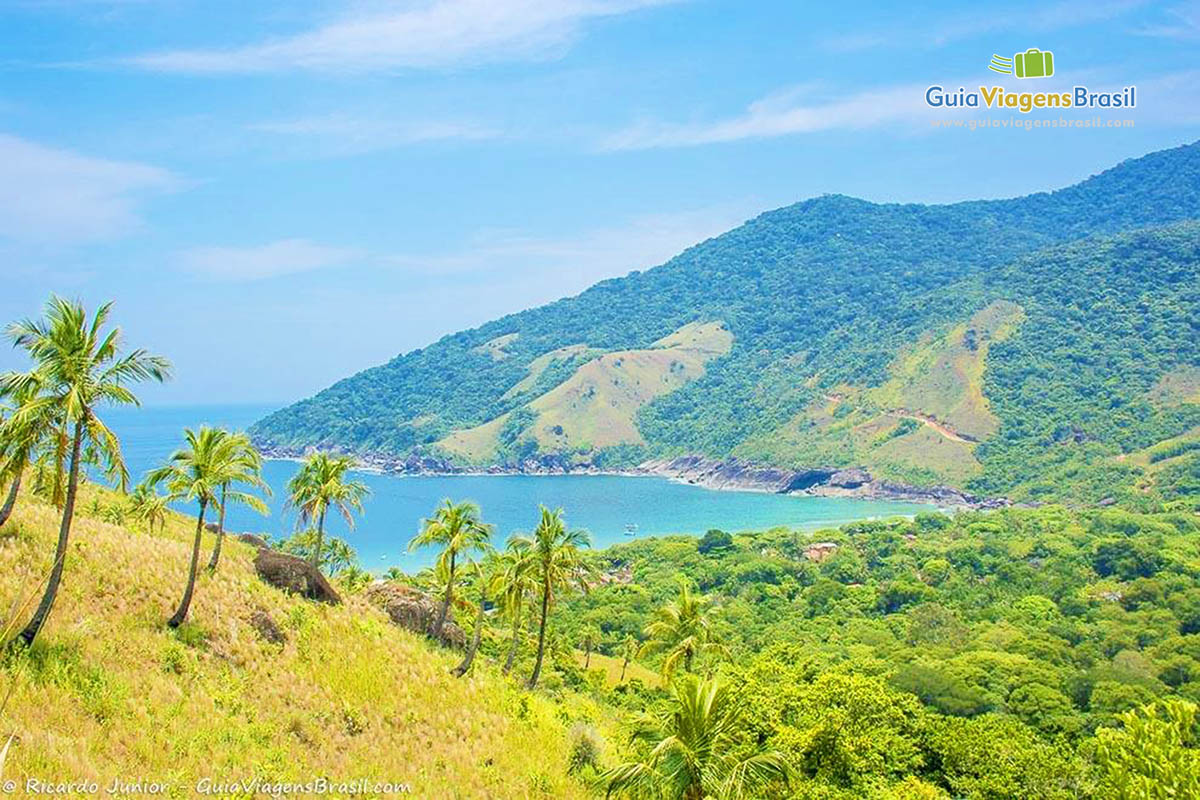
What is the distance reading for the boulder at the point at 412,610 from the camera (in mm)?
34594

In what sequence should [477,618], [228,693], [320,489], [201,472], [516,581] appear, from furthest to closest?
[320,489]
[477,618]
[516,581]
[201,472]
[228,693]

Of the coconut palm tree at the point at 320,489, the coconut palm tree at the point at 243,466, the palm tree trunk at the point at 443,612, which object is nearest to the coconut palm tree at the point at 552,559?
the palm tree trunk at the point at 443,612

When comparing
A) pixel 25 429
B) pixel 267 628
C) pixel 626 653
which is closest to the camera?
pixel 25 429

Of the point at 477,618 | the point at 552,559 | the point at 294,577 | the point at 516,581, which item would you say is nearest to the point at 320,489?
the point at 294,577

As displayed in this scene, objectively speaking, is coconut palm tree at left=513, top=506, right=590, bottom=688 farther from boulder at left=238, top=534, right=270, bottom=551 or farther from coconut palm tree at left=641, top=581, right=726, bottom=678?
boulder at left=238, top=534, right=270, bottom=551

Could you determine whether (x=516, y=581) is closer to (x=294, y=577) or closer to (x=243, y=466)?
(x=294, y=577)

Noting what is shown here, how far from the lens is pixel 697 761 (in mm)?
16422

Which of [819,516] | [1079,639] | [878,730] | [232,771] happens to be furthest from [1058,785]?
[819,516]

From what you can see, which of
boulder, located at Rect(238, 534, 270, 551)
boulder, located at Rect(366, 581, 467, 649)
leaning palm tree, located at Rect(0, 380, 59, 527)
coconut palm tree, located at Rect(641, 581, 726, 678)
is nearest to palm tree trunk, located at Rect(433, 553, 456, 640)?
boulder, located at Rect(366, 581, 467, 649)

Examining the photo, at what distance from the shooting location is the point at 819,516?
175625 mm

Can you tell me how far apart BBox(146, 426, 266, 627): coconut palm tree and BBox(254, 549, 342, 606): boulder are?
17.1ft

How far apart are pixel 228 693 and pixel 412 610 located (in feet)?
48.4

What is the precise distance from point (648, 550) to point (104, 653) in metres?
109

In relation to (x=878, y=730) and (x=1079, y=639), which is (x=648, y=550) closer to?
(x=1079, y=639)
